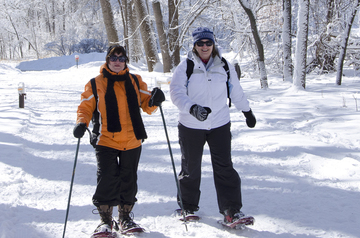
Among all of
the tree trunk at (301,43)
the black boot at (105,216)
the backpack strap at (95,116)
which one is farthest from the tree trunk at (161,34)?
the black boot at (105,216)

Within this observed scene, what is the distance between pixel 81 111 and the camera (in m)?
2.77

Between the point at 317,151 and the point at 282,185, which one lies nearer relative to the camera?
the point at 282,185

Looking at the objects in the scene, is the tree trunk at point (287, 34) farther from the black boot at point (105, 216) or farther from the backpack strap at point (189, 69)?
the black boot at point (105, 216)

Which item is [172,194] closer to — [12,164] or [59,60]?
[12,164]

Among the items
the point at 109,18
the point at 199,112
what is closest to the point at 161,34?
the point at 109,18

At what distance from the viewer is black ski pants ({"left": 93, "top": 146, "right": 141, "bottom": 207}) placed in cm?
283

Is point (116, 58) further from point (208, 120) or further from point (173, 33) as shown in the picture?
point (173, 33)

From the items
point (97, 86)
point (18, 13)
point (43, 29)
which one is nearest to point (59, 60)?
point (18, 13)

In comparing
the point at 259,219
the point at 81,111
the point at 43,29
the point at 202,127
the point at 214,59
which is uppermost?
the point at 43,29

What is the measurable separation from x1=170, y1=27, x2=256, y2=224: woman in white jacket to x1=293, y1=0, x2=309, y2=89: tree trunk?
6888 mm

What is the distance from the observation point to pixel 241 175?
432 centimetres

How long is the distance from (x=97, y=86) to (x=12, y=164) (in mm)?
2874

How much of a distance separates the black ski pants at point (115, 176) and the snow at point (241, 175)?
42 centimetres

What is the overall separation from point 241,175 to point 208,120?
64.1 inches
